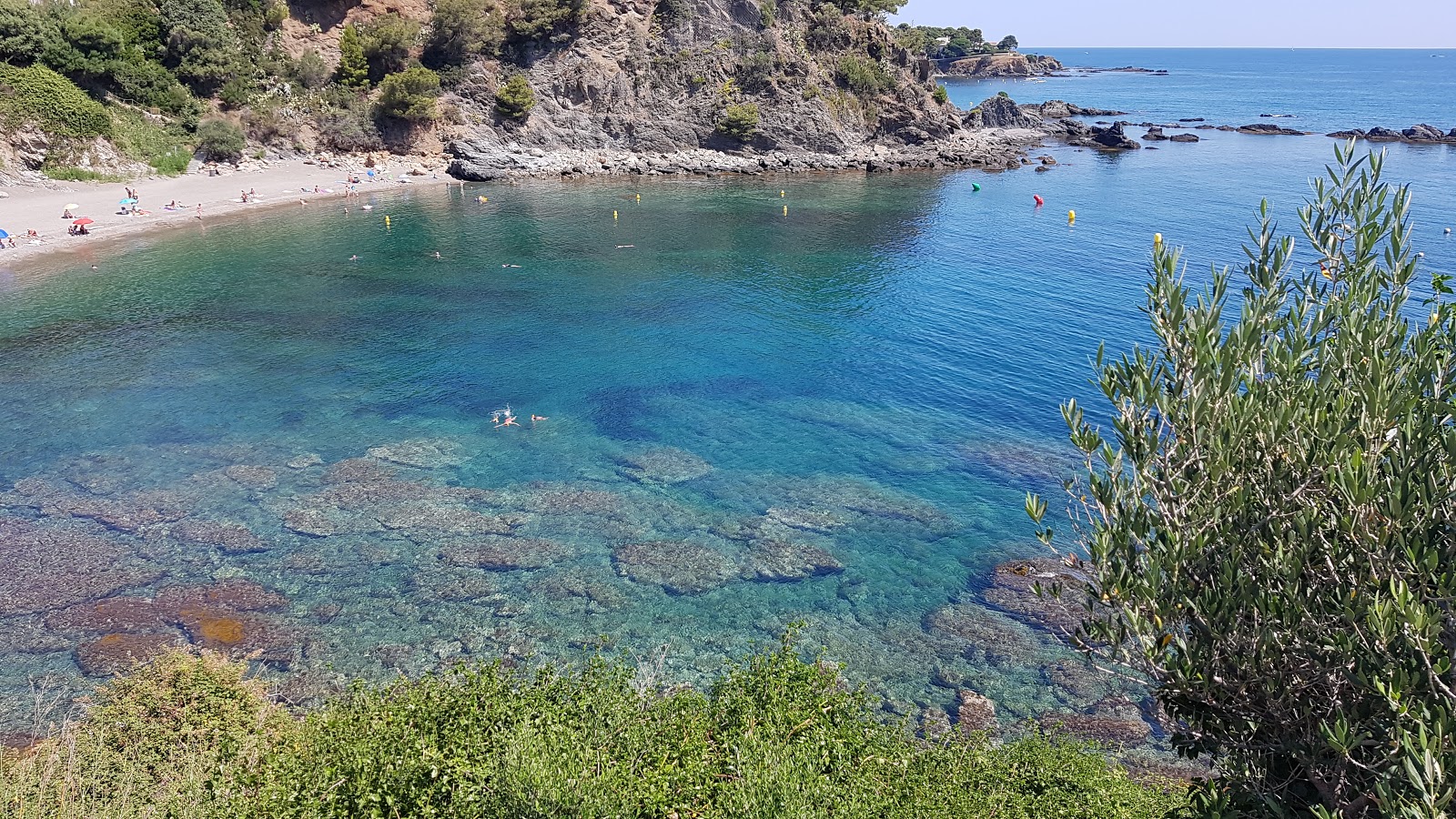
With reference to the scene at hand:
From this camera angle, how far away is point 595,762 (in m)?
12.1

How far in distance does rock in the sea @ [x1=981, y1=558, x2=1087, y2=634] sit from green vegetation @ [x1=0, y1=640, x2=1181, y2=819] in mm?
6878

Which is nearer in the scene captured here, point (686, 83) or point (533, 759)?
point (533, 759)

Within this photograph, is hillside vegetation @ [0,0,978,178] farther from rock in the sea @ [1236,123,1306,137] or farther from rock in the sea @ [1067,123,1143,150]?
rock in the sea @ [1236,123,1306,137]

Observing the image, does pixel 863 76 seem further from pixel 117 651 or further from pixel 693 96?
pixel 117 651

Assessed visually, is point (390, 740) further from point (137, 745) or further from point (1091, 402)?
point (1091, 402)

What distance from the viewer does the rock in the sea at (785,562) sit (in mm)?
26000

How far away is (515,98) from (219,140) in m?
27.1

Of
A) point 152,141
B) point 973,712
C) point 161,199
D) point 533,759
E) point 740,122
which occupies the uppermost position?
point 740,122

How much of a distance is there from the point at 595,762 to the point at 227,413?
3083 cm


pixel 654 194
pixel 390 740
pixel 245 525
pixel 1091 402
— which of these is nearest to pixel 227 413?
pixel 245 525

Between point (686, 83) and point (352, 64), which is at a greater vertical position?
point (352, 64)

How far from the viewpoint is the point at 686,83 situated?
3610 inches

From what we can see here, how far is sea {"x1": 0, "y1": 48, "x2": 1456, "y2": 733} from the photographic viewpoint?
75.0ft

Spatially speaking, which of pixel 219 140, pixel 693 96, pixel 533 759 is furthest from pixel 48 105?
pixel 533 759
